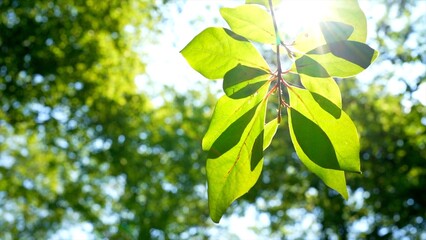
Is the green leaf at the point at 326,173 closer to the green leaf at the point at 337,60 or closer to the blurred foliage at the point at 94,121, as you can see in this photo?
the green leaf at the point at 337,60

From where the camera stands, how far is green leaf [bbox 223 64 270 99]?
48 cm

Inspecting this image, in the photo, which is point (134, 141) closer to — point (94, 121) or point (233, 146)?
point (94, 121)

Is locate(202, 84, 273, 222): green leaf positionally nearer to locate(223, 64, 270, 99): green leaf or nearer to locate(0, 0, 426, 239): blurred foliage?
locate(223, 64, 270, 99): green leaf

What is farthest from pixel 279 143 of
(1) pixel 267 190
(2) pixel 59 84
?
(2) pixel 59 84

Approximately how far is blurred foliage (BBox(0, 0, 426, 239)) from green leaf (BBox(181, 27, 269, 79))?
6.82 meters

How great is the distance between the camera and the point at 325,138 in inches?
18.1

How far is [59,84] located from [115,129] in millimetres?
1761

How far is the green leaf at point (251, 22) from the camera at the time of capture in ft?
1.59

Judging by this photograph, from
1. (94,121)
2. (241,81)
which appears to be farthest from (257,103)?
(94,121)

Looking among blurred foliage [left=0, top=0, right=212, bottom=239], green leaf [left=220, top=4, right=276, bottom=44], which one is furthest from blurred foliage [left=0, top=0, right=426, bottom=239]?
green leaf [left=220, top=4, right=276, bottom=44]

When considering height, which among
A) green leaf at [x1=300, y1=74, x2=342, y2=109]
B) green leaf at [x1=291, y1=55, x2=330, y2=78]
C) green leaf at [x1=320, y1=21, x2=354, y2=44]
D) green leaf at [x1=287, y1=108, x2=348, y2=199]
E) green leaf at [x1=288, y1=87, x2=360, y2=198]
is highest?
green leaf at [x1=320, y1=21, x2=354, y2=44]

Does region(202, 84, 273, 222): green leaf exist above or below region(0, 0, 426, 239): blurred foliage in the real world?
above

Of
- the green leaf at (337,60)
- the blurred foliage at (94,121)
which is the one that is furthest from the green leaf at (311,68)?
the blurred foliage at (94,121)

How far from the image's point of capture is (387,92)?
1050 centimetres
